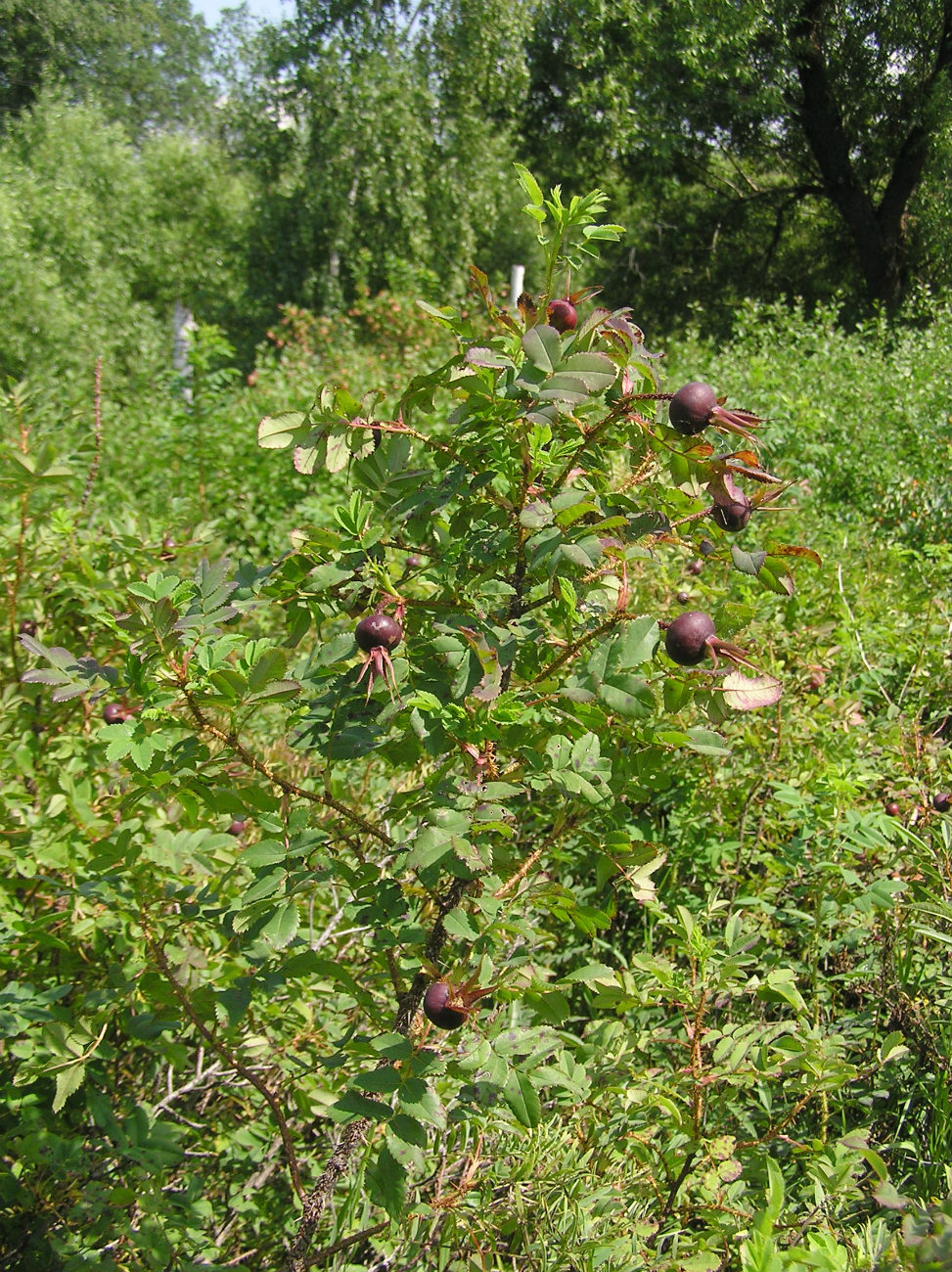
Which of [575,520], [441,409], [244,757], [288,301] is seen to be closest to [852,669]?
[575,520]

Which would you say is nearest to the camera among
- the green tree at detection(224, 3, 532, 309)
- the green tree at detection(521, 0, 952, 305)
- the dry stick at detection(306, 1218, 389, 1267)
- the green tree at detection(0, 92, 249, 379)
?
the dry stick at detection(306, 1218, 389, 1267)

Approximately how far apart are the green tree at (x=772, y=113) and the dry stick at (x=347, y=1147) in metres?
11.5

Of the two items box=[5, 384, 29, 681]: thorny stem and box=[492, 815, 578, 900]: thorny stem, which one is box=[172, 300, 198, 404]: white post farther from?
box=[492, 815, 578, 900]: thorny stem

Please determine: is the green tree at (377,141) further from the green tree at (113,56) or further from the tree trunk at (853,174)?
the green tree at (113,56)

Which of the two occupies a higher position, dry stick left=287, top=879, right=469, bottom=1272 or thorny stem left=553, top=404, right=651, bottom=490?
thorny stem left=553, top=404, right=651, bottom=490

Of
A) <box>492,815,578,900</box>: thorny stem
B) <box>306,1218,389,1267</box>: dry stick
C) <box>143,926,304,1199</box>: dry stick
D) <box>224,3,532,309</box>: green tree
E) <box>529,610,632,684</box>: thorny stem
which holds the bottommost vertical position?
<box>306,1218,389,1267</box>: dry stick

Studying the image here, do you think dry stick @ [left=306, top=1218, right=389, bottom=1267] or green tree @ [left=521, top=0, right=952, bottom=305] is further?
green tree @ [left=521, top=0, right=952, bottom=305]

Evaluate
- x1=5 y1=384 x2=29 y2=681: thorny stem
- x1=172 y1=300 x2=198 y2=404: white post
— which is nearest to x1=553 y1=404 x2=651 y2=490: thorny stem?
x1=5 y1=384 x2=29 y2=681: thorny stem

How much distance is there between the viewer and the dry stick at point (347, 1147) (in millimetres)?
1109

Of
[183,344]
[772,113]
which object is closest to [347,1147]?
[183,344]

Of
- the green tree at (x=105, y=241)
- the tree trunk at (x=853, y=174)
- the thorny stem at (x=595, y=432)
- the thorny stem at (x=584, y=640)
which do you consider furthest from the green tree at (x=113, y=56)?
the thorny stem at (x=584, y=640)

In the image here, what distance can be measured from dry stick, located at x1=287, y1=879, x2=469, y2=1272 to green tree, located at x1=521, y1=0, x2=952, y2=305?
1147cm

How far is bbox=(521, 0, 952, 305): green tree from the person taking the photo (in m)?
11.2

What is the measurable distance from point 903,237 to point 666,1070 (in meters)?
12.8
